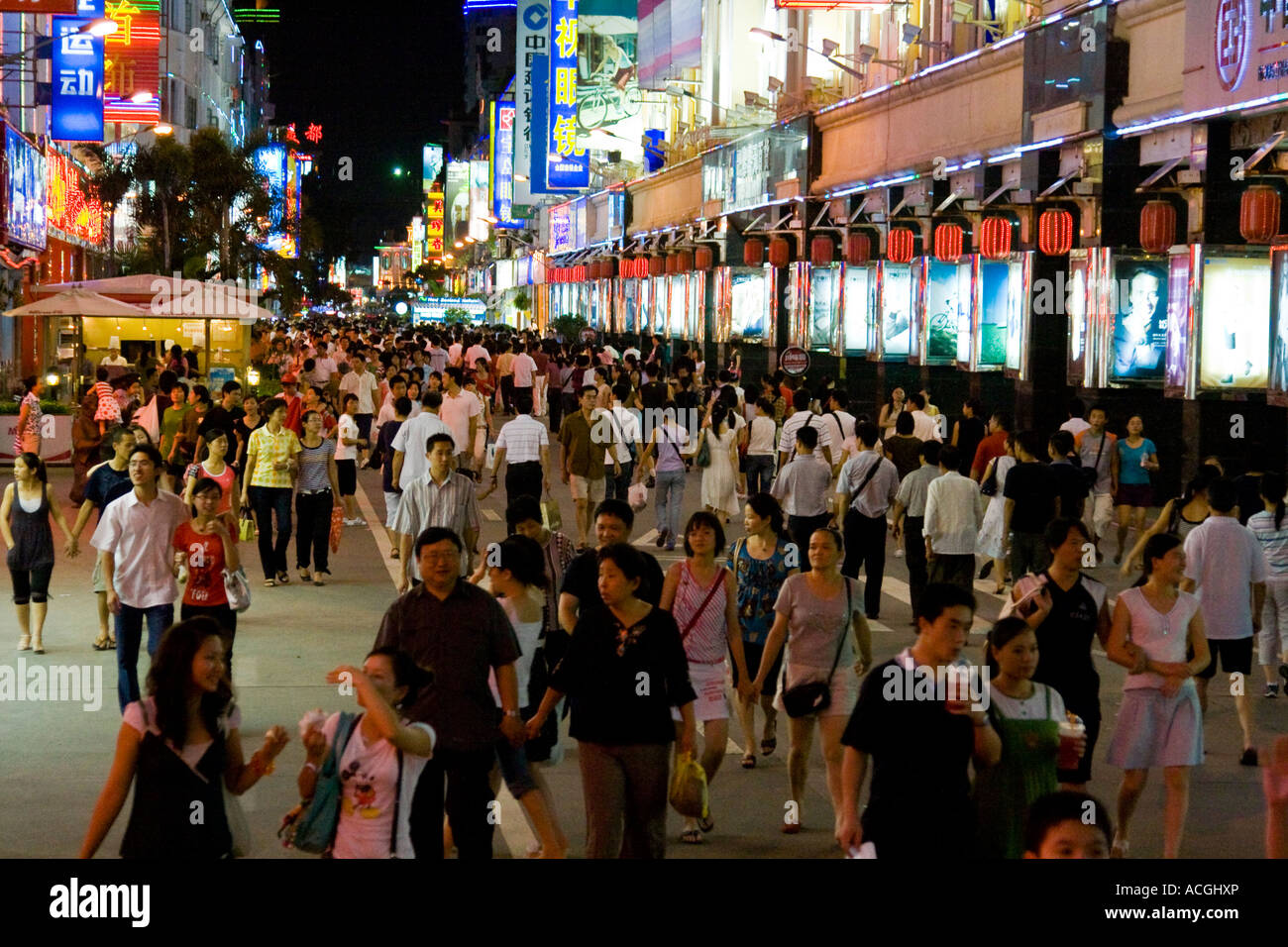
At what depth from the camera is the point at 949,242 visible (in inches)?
934

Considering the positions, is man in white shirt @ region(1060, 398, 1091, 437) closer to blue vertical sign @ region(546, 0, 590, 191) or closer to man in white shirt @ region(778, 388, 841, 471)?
man in white shirt @ region(778, 388, 841, 471)

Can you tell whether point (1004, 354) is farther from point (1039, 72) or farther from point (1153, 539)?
point (1153, 539)

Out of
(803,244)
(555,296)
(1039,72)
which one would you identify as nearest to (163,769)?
(1039,72)

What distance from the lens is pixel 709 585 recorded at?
7.80 meters

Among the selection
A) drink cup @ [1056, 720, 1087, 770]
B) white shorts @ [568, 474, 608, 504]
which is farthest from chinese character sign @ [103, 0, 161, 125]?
drink cup @ [1056, 720, 1087, 770]

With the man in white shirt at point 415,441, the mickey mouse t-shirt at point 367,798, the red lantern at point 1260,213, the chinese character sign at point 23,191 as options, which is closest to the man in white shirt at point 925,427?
the red lantern at point 1260,213

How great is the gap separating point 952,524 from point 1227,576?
9.14 feet

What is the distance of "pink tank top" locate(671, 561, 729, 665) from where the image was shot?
7660mm

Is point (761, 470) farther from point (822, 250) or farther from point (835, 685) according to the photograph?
point (822, 250)

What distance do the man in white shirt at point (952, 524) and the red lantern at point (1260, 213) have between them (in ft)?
16.8

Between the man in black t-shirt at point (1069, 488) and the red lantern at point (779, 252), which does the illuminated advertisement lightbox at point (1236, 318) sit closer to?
the man in black t-shirt at point (1069, 488)

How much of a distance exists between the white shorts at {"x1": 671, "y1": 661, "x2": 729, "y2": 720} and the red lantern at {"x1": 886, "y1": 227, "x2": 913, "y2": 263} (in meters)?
19.1

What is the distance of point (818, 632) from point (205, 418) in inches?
403
